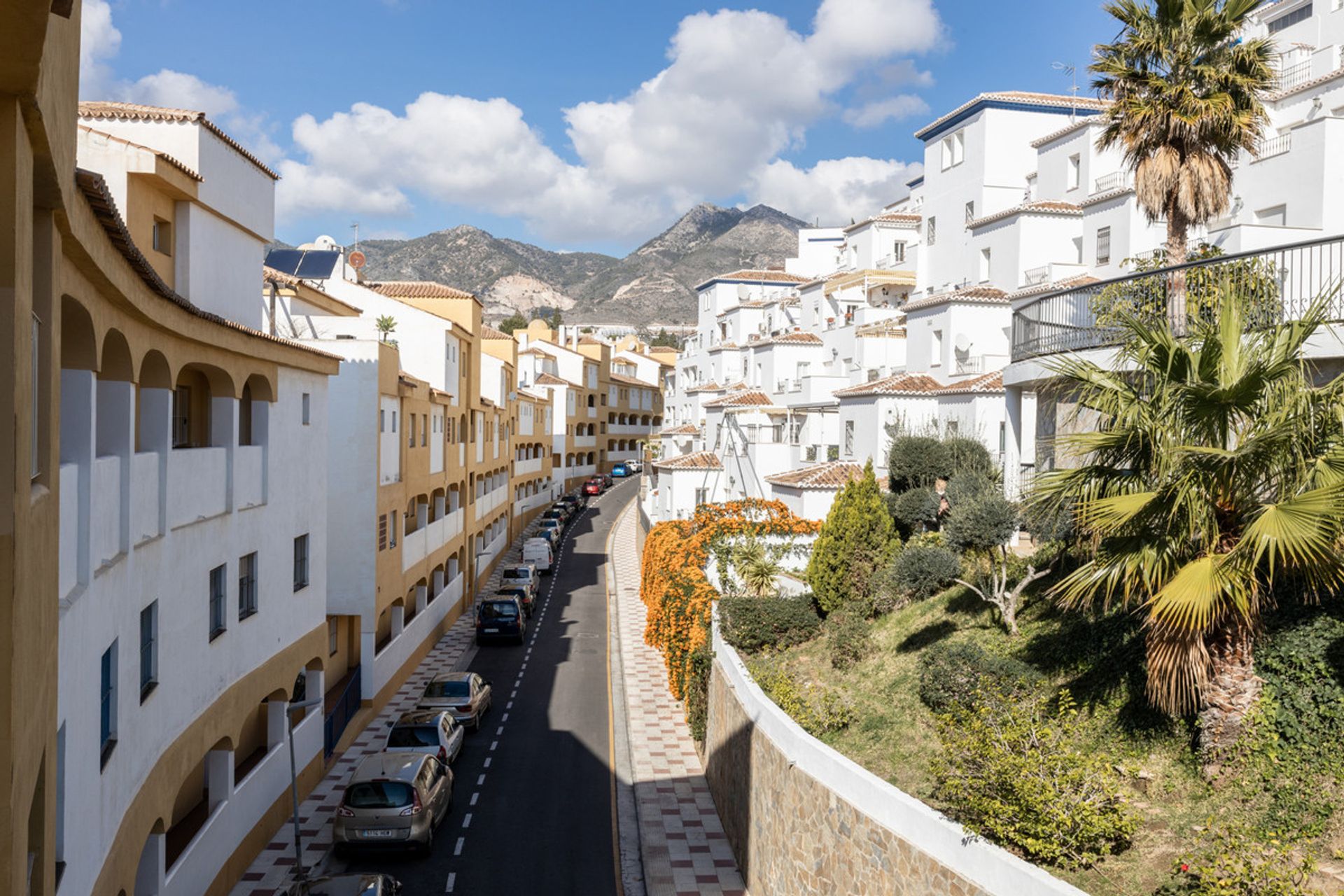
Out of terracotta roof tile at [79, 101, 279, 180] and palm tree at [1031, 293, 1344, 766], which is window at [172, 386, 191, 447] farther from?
palm tree at [1031, 293, 1344, 766]

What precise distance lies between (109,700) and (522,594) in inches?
1094

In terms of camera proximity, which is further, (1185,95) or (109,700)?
(1185,95)

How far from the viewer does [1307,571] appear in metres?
9.62

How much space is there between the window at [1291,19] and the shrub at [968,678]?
117 ft

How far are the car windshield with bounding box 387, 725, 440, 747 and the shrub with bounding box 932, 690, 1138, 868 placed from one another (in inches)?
534

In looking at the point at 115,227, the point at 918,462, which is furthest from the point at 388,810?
the point at 918,462

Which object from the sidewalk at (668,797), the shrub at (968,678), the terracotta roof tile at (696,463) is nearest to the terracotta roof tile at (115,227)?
the shrub at (968,678)

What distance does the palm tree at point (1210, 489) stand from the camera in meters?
8.98

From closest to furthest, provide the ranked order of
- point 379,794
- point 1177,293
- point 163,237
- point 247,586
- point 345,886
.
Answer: point 345,886 → point 1177,293 → point 163,237 → point 247,586 → point 379,794

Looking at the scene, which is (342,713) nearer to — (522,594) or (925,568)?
(925,568)

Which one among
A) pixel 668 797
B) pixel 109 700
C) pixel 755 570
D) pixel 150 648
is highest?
pixel 150 648

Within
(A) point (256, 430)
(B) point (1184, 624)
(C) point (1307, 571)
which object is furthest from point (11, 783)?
(A) point (256, 430)

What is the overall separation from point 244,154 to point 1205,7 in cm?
1714

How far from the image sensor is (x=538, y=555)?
4853cm
